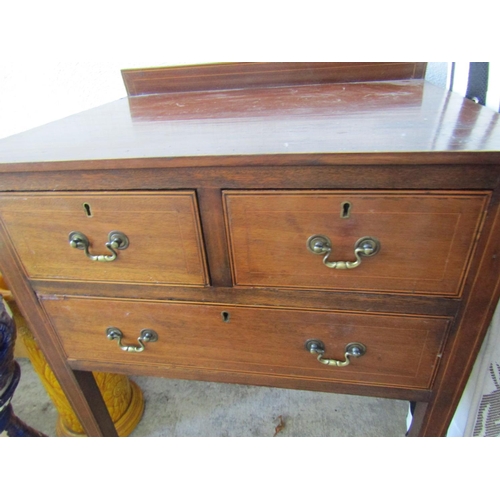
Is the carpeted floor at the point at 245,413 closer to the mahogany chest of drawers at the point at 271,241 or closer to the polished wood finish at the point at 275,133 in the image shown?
the mahogany chest of drawers at the point at 271,241

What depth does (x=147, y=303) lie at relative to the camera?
0.62m

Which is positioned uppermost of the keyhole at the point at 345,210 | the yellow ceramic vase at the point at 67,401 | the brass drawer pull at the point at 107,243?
the keyhole at the point at 345,210

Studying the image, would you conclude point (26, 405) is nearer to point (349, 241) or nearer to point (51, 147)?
point (51, 147)

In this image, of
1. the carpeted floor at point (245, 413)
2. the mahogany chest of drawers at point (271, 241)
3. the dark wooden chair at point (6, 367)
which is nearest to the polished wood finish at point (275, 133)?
the mahogany chest of drawers at point (271, 241)

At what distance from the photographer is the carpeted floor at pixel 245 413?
3.44ft

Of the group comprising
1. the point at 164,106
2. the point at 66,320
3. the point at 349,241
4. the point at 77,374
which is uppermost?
the point at 164,106

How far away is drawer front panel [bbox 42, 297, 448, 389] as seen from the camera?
0.56 meters

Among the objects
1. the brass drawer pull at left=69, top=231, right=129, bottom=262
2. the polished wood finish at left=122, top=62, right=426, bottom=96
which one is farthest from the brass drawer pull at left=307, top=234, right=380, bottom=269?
the polished wood finish at left=122, top=62, right=426, bottom=96

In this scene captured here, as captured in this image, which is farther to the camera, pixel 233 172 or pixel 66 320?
pixel 66 320

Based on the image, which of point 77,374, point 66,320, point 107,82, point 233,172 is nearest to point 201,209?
point 233,172

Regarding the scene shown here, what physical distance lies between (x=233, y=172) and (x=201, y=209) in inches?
3.0

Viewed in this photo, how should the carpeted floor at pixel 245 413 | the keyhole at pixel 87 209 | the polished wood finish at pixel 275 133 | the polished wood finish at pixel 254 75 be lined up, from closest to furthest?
the polished wood finish at pixel 275 133 → the keyhole at pixel 87 209 → the polished wood finish at pixel 254 75 → the carpeted floor at pixel 245 413

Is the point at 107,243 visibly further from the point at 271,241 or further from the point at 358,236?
the point at 358,236

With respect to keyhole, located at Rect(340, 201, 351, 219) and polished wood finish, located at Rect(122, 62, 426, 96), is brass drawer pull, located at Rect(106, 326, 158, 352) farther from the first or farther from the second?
polished wood finish, located at Rect(122, 62, 426, 96)
